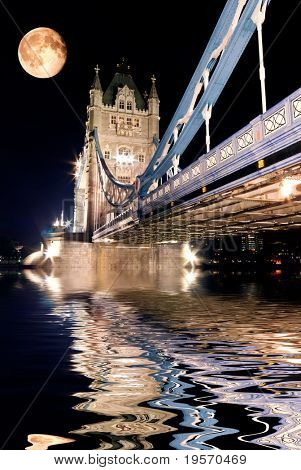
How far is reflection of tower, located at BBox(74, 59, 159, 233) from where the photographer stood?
74250 millimetres

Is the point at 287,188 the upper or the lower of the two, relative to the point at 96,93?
lower

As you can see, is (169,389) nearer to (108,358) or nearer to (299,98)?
(108,358)

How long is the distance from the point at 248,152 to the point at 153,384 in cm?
832

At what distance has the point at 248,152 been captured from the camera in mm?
11648

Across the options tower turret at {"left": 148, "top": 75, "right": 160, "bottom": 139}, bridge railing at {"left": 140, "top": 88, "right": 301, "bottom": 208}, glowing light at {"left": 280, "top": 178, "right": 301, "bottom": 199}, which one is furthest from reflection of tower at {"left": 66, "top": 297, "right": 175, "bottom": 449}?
tower turret at {"left": 148, "top": 75, "right": 160, "bottom": 139}

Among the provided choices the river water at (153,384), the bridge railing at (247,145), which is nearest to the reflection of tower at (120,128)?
the bridge railing at (247,145)

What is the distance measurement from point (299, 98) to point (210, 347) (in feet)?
19.2

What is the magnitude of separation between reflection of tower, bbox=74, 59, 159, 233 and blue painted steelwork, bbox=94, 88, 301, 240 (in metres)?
55.6

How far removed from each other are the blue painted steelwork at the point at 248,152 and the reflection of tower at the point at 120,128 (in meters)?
55.6

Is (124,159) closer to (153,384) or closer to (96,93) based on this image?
(96,93)

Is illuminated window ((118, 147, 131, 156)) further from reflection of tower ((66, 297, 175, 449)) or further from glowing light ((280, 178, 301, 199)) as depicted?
reflection of tower ((66, 297, 175, 449))

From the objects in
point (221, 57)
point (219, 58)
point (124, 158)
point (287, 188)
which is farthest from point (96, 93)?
point (287, 188)

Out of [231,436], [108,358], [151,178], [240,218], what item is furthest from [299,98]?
[151,178]

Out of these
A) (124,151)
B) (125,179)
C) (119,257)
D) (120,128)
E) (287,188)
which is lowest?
(119,257)
